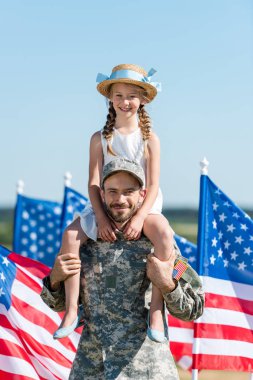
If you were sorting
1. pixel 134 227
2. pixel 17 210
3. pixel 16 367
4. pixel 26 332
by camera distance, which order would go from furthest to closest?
1. pixel 17 210
2. pixel 26 332
3. pixel 16 367
4. pixel 134 227

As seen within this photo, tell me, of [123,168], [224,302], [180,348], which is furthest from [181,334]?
[123,168]

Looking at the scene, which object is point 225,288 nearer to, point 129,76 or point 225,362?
point 225,362

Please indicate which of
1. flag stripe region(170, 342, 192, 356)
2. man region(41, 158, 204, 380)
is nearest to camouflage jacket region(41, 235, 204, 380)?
man region(41, 158, 204, 380)

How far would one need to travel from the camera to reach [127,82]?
17.7ft

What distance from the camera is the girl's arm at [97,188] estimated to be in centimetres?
511

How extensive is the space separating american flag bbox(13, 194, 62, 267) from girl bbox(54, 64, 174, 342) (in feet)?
24.6

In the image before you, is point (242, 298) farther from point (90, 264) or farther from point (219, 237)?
point (90, 264)

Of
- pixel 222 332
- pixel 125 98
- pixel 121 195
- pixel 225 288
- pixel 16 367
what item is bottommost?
pixel 16 367

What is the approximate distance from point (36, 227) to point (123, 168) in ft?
26.9

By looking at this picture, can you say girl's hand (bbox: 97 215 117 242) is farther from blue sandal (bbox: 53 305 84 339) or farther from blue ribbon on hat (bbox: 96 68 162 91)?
blue ribbon on hat (bbox: 96 68 162 91)

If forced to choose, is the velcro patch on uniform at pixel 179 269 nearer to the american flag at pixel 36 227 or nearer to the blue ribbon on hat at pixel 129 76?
the blue ribbon on hat at pixel 129 76

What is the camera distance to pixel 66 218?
1123 centimetres

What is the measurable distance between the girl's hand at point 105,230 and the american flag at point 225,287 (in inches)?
Answer: 104

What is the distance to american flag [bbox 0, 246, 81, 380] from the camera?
7.04m
